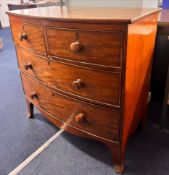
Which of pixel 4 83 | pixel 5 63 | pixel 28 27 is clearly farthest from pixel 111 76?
pixel 5 63

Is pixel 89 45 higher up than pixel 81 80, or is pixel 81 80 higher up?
pixel 89 45

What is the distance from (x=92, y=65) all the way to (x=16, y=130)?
95 cm

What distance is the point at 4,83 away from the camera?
91.8 inches

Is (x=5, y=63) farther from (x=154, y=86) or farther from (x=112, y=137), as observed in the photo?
(x=112, y=137)

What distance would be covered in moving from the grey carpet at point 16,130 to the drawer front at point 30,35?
0.66 m

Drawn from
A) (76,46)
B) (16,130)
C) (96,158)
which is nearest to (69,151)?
(96,158)

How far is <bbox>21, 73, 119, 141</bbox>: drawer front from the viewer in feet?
3.32

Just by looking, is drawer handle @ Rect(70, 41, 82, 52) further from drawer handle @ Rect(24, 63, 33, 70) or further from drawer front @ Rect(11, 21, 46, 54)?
drawer handle @ Rect(24, 63, 33, 70)

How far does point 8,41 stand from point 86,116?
12.1 ft

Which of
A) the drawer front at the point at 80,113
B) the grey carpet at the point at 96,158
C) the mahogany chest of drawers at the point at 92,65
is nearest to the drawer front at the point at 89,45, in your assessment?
the mahogany chest of drawers at the point at 92,65

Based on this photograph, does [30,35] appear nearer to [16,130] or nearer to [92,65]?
[92,65]

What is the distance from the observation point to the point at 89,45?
878mm

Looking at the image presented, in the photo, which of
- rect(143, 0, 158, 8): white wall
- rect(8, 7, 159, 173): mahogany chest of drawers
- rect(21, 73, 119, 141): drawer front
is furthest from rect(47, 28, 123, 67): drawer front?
rect(143, 0, 158, 8): white wall

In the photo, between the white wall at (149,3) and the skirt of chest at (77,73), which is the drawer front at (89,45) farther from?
the white wall at (149,3)
